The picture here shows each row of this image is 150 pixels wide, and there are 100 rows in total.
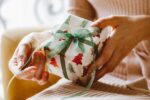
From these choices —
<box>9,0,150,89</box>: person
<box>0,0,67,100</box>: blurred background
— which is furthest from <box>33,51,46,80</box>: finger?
<box>0,0,67,100</box>: blurred background

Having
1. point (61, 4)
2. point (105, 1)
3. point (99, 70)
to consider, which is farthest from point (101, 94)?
point (61, 4)

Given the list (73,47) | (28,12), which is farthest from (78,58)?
(28,12)

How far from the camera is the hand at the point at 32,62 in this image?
1.83 feet

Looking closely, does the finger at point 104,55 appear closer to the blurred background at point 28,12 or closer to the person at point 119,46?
the person at point 119,46

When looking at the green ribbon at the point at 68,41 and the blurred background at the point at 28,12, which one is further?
the blurred background at the point at 28,12

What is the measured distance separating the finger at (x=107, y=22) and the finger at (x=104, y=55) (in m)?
0.03

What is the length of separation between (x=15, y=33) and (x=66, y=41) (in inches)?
11.2

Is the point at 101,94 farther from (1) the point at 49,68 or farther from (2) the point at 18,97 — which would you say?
(2) the point at 18,97

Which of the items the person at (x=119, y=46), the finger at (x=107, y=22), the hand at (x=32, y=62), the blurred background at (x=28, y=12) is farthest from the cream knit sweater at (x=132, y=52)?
the blurred background at (x=28, y=12)

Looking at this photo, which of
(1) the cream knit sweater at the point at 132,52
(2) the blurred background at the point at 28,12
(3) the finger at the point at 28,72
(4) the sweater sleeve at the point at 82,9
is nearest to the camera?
(3) the finger at the point at 28,72

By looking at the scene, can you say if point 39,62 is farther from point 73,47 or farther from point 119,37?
point 119,37

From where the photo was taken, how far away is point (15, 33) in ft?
2.64

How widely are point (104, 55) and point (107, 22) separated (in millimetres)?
66

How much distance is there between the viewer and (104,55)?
23.1 inches
